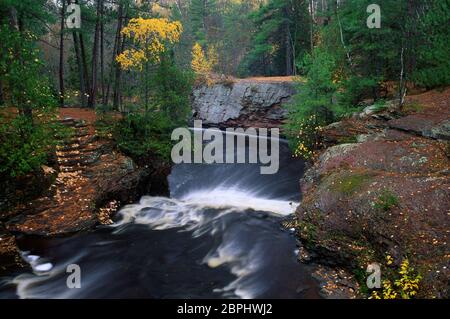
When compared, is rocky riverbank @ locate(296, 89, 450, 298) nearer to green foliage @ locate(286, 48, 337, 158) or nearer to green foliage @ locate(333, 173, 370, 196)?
green foliage @ locate(333, 173, 370, 196)

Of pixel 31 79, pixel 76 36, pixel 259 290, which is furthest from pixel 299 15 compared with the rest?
pixel 259 290

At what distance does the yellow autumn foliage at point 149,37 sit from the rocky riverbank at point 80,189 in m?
3.50

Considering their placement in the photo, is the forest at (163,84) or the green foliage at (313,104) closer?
the forest at (163,84)

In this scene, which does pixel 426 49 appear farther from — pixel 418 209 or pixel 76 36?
pixel 76 36

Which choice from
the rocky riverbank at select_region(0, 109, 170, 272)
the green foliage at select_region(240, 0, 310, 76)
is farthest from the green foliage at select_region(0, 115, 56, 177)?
the green foliage at select_region(240, 0, 310, 76)

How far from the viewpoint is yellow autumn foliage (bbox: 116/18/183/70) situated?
1225 cm

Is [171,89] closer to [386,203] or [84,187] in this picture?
[84,187]

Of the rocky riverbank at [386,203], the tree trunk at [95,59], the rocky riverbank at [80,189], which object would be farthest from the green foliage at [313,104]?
the tree trunk at [95,59]

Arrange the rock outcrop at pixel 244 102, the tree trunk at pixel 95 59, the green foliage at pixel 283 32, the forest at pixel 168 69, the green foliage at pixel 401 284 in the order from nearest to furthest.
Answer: the green foliage at pixel 401 284, the forest at pixel 168 69, the tree trunk at pixel 95 59, the rock outcrop at pixel 244 102, the green foliage at pixel 283 32

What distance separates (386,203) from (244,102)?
19715 mm

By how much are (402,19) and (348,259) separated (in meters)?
11.0

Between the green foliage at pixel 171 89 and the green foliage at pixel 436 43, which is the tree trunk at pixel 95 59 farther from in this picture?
the green foliage at pixel 436 43

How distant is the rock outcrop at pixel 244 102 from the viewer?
25.4 meters

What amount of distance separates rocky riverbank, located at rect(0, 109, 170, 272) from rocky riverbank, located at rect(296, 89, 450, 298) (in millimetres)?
6296
